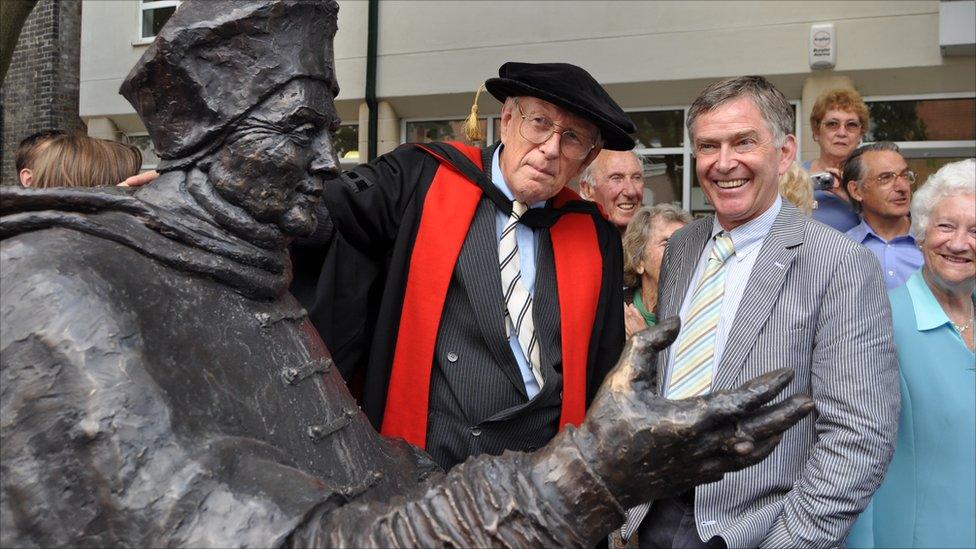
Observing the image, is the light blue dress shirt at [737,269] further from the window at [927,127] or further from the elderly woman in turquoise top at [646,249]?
the window at [927,127]

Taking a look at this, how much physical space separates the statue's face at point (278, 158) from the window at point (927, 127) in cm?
732

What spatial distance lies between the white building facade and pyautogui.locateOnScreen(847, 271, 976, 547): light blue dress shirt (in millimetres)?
5224

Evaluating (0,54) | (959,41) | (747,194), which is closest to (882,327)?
(747,194)

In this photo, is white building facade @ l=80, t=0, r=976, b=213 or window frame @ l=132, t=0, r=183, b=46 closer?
white building facade @ l=80, t=0, r=976, b=213

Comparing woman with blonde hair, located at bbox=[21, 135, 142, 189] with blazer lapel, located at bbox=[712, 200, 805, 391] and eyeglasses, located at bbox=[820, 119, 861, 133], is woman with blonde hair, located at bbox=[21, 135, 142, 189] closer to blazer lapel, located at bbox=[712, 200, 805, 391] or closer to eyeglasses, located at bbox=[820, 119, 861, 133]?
blazer lapel, located at bbox=[712, 200, 805, 391]

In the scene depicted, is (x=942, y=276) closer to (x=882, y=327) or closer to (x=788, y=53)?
(x=882, y=327)

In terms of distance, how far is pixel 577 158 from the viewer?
2.63 meters

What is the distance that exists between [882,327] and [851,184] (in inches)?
71.0

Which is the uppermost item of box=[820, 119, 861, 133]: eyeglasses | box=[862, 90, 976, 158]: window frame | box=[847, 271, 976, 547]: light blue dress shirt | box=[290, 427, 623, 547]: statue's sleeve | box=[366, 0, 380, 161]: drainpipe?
box=[366, 0, 380, 161]: drainpipe

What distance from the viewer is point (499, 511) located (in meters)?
1.29

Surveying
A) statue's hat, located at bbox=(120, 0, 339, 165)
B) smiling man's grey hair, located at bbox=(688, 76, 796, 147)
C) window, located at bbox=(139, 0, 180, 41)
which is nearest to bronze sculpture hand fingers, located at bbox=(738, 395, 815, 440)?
statue's hat, located at bbox=(120, 0, 339, 165)

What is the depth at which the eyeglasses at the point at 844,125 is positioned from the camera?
14.7 feet

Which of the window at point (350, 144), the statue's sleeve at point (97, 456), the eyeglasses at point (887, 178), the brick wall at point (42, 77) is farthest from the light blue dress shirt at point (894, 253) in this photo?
the brick wall at point (42, 77)

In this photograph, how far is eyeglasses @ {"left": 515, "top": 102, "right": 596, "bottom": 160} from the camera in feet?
8.43
